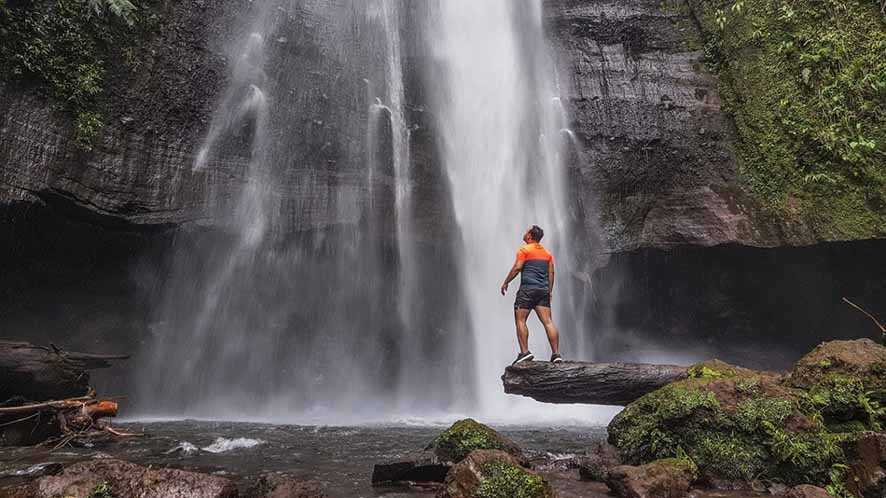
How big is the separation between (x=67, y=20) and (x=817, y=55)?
614 inches

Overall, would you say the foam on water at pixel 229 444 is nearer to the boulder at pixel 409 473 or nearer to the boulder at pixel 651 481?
the boulder at pixel 409 473

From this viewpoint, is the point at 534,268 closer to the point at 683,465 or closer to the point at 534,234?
the point at 534,234

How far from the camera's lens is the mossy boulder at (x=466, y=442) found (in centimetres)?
463

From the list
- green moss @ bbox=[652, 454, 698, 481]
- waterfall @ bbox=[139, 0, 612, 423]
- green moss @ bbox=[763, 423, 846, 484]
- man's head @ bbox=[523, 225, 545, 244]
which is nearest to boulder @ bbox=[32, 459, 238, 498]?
green moss @ bbox=[652, 454, 698, 481]

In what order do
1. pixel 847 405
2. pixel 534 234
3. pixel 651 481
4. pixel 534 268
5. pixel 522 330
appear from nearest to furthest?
pixel 651 481 < pixel 847 405 < pixel 522 330 < pixel 534 268 < pixel 534 234

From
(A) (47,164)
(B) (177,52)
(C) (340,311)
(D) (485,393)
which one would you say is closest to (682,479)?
(D) (485,393)

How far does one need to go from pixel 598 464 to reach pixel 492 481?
1535mm

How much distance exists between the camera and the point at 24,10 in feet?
32.2

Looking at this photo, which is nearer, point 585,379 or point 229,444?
point 229,444

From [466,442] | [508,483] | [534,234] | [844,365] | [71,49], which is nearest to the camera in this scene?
[508,483]

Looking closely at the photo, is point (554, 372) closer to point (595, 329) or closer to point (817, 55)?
point (595, 329)

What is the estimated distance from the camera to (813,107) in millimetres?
11570

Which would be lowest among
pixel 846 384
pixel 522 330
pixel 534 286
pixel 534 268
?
pixel 846 384

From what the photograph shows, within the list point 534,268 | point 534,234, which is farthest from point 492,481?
point 534,234
